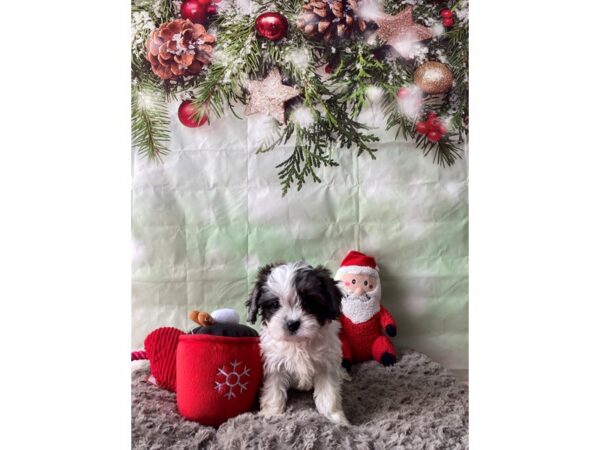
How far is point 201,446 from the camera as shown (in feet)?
5.50

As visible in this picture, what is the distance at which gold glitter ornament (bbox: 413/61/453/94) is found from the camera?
2102mm

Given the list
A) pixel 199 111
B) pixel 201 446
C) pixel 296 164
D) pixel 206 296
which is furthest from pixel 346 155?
pixel 201 446

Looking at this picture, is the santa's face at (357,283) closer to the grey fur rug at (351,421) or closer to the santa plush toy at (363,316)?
the santa plush toy at (363,316)

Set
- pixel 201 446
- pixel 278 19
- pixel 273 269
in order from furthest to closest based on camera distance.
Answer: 1. pixel 278 19
2. pixel 273 269
3. pixel 201 446

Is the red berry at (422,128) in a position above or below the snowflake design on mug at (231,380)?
above

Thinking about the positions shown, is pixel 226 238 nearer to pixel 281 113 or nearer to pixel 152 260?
pixel 152 260

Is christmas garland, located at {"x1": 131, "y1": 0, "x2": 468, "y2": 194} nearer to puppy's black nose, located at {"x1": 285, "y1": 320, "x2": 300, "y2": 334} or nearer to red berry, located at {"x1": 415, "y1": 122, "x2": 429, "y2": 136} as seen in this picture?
red berry, located at {"x1": 415, "y1": 122, "x2": 429, "y2": 136}

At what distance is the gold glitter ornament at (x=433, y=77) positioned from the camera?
6.89ft

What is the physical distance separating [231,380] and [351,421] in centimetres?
40

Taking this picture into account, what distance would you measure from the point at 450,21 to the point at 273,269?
3.63 ft

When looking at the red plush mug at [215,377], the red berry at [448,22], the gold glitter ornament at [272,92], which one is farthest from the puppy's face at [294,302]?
the red berry at [448,22]

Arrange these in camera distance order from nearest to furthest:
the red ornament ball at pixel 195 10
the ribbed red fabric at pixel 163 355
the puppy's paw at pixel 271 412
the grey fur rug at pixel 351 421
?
1. the grey fur rug at pixel 351 421
2. the puppy's paw at pixel 271 412
3. the ribbed red fabric at pixel 163 355
4. the red ornament ball at pixel 195 10

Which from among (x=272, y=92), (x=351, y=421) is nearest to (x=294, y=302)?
(x=351, y=421)

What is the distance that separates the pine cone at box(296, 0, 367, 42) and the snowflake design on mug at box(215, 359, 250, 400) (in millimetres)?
1180
